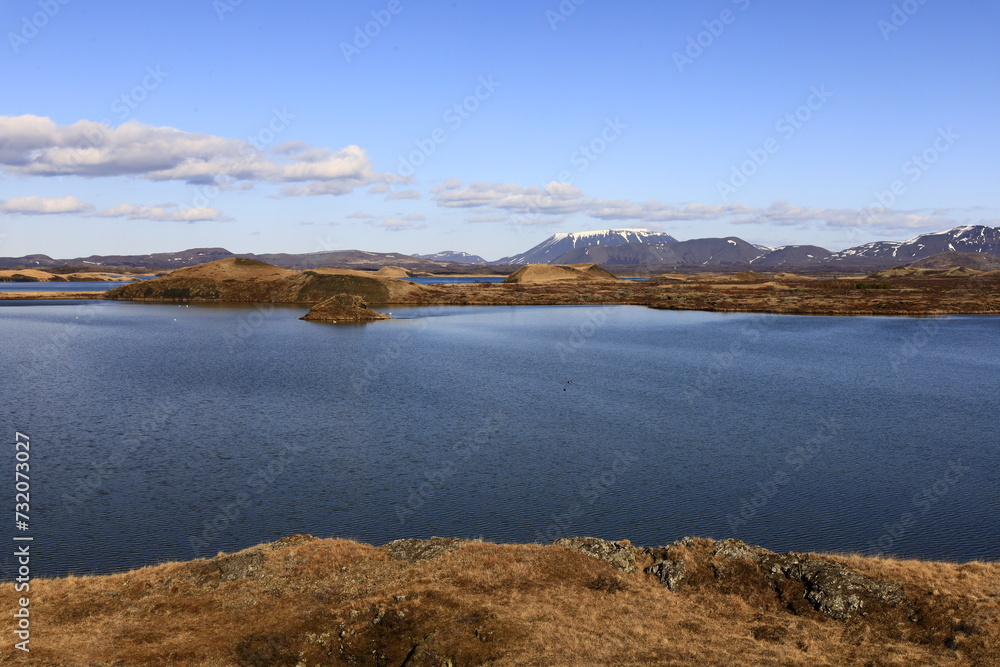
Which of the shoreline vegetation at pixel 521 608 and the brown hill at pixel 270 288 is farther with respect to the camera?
the brown hill at pixel 270 288

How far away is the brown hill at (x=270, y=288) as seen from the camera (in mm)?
178625

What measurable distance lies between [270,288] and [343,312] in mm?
68242

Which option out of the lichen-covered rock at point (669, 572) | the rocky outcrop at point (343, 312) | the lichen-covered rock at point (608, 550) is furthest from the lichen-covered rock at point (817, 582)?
the rocky outcrop at point (343, 312)

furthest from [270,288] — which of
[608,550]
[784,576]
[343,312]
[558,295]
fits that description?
[784,576]

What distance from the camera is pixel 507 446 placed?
40625 mm

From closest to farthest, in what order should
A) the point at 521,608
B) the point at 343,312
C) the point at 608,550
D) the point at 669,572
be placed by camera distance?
1. the point at 521,608
2. the point at 669,572
3. the point at 608,550
4. the point at 343,312

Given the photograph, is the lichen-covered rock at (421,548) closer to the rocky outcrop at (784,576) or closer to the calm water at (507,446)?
the calm water at (507,446)

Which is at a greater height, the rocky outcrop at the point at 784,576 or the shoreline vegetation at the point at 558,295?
the shoreline vegetation at the point at 558,295

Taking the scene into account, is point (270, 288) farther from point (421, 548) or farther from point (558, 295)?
point (421, 548)

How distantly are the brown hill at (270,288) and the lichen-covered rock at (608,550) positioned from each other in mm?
155045

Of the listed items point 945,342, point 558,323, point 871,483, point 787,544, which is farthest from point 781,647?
point 558,323

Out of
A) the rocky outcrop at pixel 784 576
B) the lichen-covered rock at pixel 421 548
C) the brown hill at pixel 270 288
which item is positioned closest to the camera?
the rocky outcrop at pixel 784 576

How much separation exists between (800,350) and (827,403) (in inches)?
1276

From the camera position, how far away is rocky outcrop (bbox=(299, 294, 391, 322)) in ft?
426
